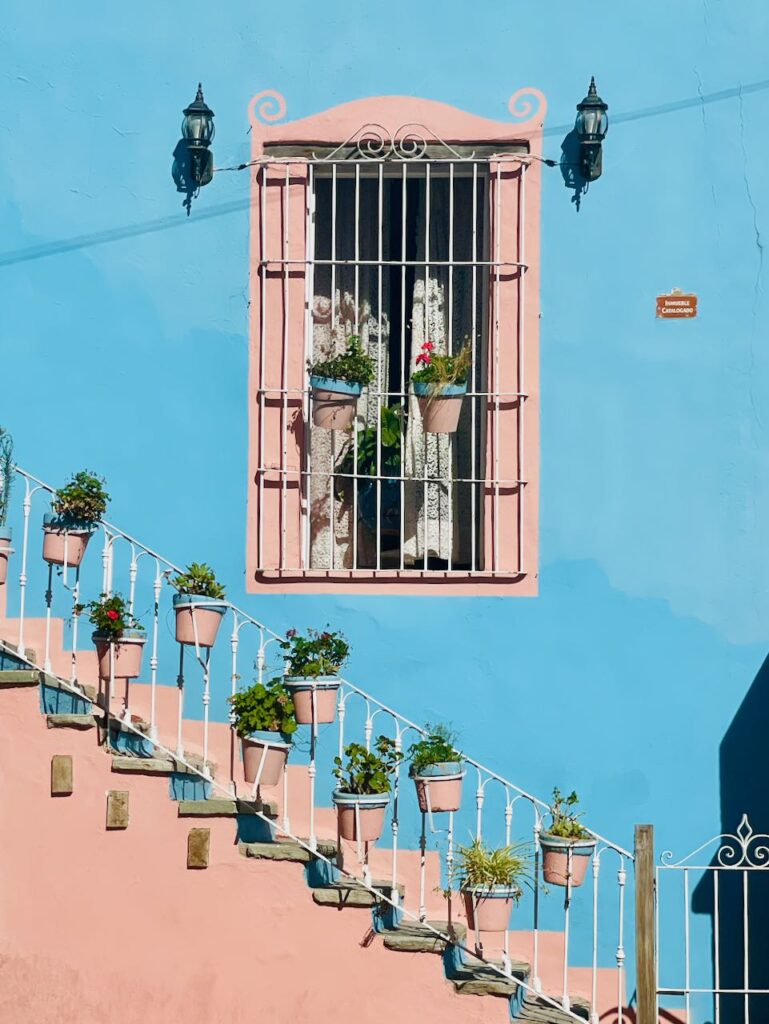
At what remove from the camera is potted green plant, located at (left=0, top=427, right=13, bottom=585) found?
7.83 m

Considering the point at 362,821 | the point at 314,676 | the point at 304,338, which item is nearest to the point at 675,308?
the point at 304,338

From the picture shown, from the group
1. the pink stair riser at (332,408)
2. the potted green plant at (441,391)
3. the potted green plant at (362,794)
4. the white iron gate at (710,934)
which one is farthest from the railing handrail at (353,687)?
the potted green plant at (441,391)

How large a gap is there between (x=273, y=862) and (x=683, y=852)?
2.18m

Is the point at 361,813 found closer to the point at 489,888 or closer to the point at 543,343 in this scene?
the point at 489,888

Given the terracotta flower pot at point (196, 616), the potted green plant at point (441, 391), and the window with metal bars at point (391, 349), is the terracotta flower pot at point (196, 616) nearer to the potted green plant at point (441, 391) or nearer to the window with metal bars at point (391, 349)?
the window with metal bars at point (391, 349)

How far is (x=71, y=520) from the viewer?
792 centimetres

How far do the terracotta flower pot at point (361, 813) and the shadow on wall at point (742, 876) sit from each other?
183 centimetres

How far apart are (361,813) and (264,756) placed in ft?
1.74

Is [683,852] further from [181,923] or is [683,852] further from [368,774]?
[181,923]

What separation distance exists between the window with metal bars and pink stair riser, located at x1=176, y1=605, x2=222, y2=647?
603mm

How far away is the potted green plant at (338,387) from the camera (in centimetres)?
816

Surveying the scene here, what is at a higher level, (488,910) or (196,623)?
(196,623)

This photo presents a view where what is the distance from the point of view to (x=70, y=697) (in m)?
7.68

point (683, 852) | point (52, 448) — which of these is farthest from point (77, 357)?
point (683, 852)
